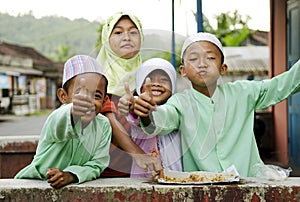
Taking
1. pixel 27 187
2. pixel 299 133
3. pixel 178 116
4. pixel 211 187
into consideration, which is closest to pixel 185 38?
pixel 178 116

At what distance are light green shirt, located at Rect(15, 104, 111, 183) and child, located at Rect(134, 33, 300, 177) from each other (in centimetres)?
28

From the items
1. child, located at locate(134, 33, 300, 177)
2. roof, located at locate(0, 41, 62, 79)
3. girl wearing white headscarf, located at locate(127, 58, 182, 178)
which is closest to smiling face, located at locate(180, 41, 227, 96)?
child, located at locate(134, 33, 300, 177)

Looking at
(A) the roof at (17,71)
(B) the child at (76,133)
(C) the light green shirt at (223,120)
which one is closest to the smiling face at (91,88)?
(B) the child at (76,133)

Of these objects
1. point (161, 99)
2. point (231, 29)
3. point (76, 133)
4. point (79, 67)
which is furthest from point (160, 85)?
point (231, 29)

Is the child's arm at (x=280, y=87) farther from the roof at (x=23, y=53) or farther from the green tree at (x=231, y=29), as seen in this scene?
the roof at (x=23, y=53)

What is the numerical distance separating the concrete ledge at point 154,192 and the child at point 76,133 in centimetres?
6

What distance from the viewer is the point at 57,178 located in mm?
2498

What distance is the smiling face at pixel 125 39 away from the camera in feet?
10.0

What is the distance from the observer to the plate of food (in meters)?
2.57

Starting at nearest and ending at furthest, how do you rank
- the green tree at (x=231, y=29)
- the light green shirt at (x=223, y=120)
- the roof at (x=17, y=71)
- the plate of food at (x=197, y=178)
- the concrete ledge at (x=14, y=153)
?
the plate of food at (x=197, y=178) → the light green shirt at (x=223, y=120) → the concrete ledge at (x=14, y=153) → the green tree at (x=231, y=29) → the roof at (x=17, y=71)

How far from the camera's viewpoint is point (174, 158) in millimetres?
2971

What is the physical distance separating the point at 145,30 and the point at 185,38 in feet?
0.77

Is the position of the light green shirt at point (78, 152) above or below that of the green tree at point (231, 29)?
below

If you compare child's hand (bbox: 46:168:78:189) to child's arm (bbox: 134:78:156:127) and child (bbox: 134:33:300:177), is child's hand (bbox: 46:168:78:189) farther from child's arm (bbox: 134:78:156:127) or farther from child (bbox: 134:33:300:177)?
child (bbox: 134:33:300:177)
